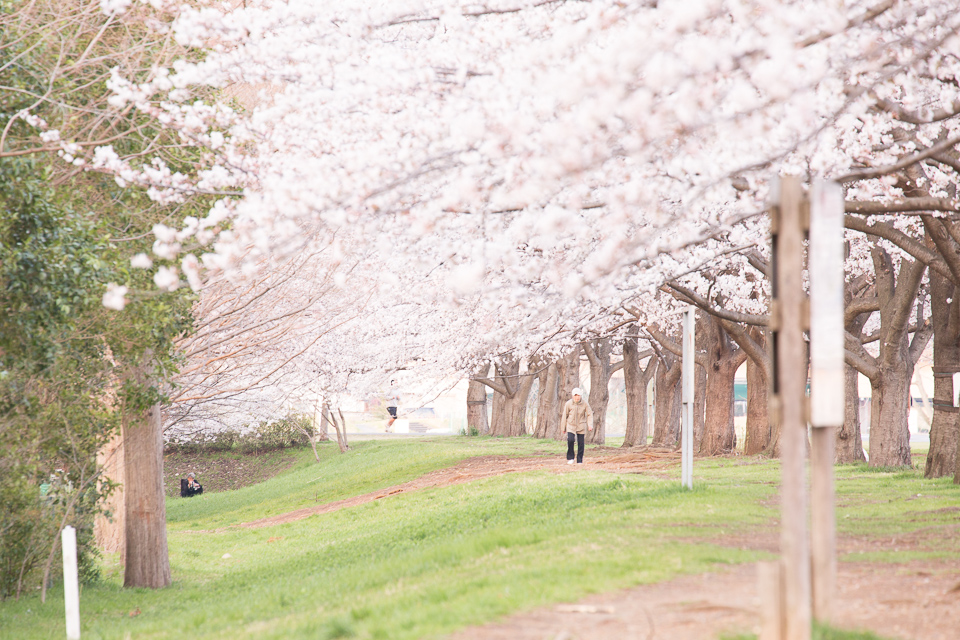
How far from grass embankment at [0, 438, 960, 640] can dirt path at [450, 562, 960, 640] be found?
280 millimetres

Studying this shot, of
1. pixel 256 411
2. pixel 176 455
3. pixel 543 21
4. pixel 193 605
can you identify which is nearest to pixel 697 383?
pixel 256 411

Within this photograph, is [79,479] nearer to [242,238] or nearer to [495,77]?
[242,238]

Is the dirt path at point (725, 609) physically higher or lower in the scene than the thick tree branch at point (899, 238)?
lower

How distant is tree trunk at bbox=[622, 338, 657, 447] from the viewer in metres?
29.1

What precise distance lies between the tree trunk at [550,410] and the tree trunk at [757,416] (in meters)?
13.5

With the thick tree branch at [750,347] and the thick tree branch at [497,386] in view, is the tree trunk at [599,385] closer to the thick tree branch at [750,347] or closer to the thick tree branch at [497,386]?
the thick tree branch at [497,386]

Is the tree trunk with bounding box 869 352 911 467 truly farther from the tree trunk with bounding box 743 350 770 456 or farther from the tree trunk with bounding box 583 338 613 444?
the tree trunk with bounding box 583 338 613 444

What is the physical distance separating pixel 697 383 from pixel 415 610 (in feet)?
66.3

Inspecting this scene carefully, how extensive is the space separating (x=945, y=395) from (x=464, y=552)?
896 centimetres

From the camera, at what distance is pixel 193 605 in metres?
11.0

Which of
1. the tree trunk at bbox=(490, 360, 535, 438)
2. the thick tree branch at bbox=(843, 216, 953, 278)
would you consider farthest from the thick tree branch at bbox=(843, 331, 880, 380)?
the tree trunk at bbox=(490, 360, 535, 438)

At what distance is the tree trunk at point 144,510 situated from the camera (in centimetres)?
1343

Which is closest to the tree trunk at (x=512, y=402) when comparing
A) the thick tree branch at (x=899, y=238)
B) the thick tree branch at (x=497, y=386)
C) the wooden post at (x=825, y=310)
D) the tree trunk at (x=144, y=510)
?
the thick tree branch at (x=497, y=386)

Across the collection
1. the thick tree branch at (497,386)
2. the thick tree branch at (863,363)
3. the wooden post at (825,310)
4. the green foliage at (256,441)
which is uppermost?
the wooden post at (825,310)
